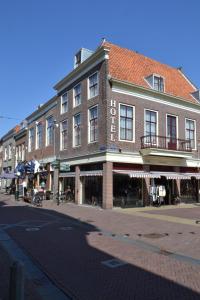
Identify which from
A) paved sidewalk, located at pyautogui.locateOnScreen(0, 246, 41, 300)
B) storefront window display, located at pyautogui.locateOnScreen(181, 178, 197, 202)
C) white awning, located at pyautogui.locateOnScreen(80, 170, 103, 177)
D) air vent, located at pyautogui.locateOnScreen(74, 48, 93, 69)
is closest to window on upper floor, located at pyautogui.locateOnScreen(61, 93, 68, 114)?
air vent, located at pyautogui.locateOnScreen(74, 48, 93, 69)

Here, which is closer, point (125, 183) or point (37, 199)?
point (125, 183)

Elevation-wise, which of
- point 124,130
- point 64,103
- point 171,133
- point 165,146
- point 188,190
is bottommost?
point 188,190

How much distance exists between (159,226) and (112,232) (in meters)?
2.49

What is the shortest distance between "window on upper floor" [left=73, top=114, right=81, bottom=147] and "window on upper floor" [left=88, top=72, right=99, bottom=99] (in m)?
2.46

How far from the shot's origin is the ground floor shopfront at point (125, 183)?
886 inches

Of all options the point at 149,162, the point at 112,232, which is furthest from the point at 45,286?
the point at 149,162

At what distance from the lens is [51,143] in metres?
33.2

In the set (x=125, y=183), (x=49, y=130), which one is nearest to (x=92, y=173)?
(x=125, y=183)

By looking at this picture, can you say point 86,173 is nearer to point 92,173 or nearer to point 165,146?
point 92,173

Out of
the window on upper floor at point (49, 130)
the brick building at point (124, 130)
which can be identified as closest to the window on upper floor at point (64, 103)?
the brick building at point (124, 130)

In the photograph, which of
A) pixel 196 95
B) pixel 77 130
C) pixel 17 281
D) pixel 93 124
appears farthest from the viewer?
pixel 196 95

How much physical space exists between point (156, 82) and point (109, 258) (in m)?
19.9

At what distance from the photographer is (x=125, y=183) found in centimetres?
2358

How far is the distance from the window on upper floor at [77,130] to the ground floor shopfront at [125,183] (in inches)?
76.2
